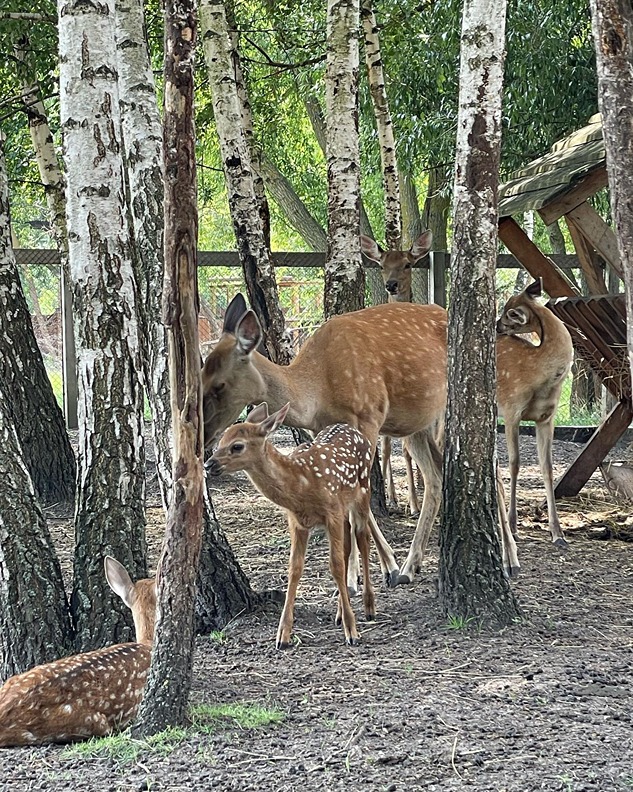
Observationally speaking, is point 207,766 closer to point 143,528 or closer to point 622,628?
point 143,528

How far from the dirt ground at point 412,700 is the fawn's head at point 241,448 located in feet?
2.95

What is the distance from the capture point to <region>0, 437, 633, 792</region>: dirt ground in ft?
13.0

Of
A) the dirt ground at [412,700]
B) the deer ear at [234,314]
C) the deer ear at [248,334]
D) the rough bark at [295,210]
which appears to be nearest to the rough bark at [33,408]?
the deer ear at [234,314]

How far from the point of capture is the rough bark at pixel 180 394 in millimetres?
4316

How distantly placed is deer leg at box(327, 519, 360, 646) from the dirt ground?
85mm

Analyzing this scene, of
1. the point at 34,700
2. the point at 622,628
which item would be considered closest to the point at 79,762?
the point at 34,700

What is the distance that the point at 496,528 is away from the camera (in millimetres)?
5844

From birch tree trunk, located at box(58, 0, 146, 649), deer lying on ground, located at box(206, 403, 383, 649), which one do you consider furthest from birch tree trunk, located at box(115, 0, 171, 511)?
birch tree trunk, located at box(58, 0, 146, 649)

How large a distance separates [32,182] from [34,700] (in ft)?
33.3

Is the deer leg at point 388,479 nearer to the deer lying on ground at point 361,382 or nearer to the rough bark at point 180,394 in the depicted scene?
the deer lying on ground at point 361,382

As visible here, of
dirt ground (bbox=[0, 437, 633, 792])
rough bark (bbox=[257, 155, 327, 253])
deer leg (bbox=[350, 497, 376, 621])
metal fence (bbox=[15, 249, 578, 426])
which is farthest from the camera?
rough bark (bbox=[257, 155, 327, 253])

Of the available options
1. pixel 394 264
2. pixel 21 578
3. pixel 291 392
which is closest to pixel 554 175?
pixel 394 264

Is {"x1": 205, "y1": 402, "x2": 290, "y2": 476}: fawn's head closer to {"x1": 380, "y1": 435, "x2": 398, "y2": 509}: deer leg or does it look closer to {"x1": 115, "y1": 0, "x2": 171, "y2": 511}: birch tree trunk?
{"x1": 115, "y1": 0, "x2": 171, "y2": 511}: birch tree trunk

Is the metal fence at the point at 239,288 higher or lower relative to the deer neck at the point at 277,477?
higher
